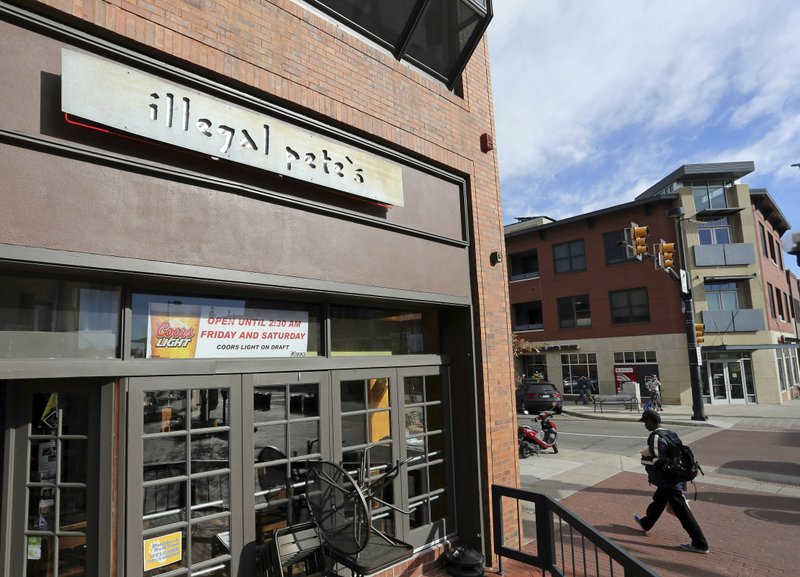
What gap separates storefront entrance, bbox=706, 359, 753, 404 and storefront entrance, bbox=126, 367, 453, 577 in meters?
26.2

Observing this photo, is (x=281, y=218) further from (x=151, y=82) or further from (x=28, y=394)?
(x=28, y=394)

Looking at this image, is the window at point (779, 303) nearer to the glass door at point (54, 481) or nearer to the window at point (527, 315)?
the window at point (527, 315)

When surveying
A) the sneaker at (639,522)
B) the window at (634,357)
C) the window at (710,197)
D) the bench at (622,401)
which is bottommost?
the bench at (622,401)

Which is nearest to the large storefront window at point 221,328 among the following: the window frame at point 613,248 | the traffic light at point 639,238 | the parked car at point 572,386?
the traffic light at point 639,238

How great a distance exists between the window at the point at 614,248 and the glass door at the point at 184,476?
1136 inches

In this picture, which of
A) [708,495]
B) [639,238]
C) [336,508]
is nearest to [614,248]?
[639,238]

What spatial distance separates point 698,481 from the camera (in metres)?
10.1

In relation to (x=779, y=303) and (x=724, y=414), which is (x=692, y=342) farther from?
(x=779, y=303)

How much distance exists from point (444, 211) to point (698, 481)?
26.3ft

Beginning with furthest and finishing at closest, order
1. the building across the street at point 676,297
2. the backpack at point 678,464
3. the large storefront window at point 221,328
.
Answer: the building across the street at point 676,297, the backpack at point 678,464, the large storefront window at point 221,328

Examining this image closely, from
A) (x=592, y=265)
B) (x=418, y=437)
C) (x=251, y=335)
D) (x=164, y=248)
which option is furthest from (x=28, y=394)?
(x=592, y=265)

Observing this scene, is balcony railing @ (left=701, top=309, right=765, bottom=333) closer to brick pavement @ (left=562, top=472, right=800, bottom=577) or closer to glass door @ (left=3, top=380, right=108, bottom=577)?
brick pavement @ (left=562, top=472, right=800, bottom=577)

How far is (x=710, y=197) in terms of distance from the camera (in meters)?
28.0

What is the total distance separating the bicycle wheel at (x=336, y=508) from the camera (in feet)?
13.2
